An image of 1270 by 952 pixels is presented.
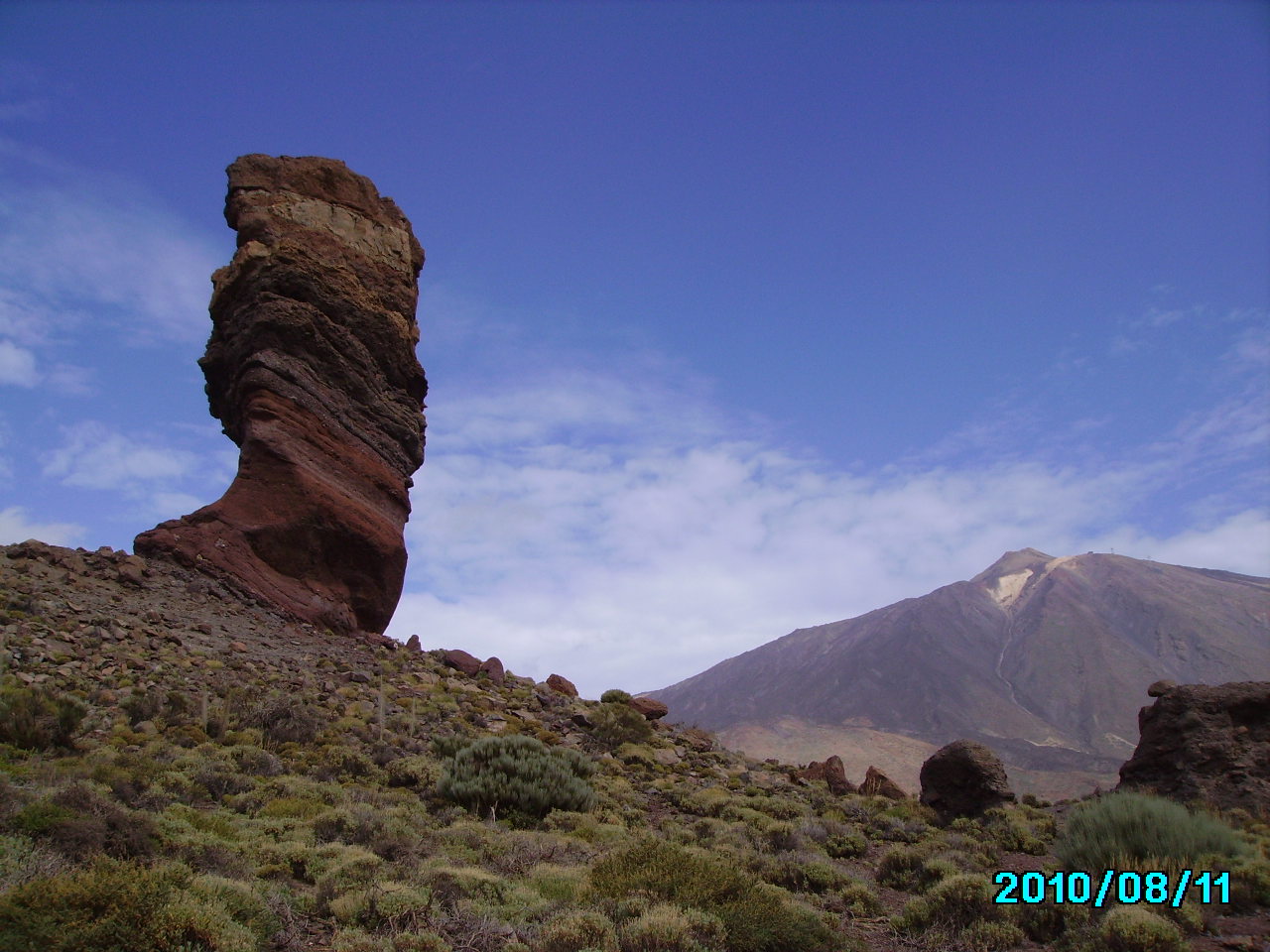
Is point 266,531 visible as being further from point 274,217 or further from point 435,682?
point 274,217

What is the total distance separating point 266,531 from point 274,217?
35.1ft

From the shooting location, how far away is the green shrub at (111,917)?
4340 millimetres

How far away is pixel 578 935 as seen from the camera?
222 inches

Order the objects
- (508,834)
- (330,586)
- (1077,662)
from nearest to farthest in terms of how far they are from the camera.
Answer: (508,834)
(330,586)
(1077,662)

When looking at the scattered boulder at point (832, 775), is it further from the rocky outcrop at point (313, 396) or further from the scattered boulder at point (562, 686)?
the rocky outcrop at point (313, 396)

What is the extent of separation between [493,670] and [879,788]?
11078mm

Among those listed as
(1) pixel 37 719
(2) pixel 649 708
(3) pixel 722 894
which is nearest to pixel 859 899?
(3) pixel 722 894

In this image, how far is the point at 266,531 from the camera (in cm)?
2012

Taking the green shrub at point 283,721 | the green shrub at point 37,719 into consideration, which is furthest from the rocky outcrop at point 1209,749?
the green shrub at point 37,719

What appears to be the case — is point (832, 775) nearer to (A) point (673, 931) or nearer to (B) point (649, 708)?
(B) point (649, 708)

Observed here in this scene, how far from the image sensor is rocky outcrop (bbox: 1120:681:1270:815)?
12297mm

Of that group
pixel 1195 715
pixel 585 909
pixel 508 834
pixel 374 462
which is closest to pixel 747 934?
pixel 585 909

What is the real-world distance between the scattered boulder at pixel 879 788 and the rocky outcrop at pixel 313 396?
14347 millimetres

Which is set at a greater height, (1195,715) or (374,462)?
(374,462)
